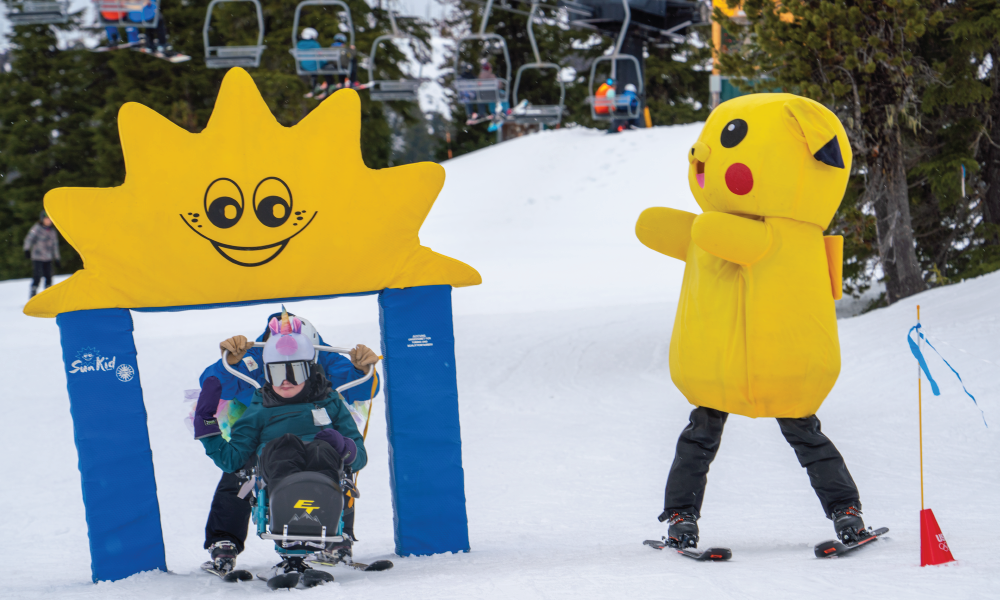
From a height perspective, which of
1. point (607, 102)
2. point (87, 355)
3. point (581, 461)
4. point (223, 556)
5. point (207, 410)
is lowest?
point (581, 461)

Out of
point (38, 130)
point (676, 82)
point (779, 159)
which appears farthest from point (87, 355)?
point (676, 82)

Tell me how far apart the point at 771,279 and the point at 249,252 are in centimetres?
252

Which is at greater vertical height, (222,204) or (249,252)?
(222,204)

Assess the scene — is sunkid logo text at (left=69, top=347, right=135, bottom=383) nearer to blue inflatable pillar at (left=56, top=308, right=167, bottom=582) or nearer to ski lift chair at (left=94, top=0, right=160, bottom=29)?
blue inflatable pillar at (left=56, top=308, right=167, bottom=582)

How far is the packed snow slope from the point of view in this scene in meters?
3.91

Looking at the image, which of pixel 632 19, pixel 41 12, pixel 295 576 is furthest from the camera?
pixel 632 19

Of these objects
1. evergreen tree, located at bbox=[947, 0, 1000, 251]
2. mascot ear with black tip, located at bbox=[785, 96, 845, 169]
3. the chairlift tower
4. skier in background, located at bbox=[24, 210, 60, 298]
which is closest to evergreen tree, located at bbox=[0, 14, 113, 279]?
the chairlift tower

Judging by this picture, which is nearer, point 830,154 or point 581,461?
point 830,154

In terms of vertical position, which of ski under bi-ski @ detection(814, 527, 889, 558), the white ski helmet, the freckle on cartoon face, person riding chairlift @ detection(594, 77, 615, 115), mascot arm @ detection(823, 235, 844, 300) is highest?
person riding chairlift @ detection(594, 77, 615, 115)

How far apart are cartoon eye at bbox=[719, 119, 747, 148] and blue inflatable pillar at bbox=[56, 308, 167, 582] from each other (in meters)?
3.05

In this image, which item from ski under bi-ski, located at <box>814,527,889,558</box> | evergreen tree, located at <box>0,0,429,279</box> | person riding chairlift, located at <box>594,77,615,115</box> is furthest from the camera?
evergreen tree, located at <box>0,0,429,279</box>

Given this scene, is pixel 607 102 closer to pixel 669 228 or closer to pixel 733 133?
pixel 669 228

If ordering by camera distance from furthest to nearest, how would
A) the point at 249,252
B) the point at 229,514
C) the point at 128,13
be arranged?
the point at 128,13 → the point at 229,514 → the point at 249,252

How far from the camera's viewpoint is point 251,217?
4.43m
